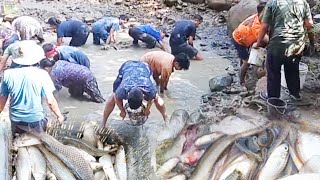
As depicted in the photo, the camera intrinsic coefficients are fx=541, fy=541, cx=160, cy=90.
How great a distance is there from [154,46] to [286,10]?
14.6ft

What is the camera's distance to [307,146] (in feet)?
18.8

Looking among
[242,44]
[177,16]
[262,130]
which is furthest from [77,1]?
[262,130]

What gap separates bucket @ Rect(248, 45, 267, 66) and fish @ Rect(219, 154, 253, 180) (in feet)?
6.73

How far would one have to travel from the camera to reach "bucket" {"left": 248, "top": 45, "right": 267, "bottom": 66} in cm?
734

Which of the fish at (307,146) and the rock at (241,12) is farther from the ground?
the rock at (241,12)

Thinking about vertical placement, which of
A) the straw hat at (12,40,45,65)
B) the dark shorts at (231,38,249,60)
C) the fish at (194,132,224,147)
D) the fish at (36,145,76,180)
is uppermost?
the straw hat at (12,40,45,65)

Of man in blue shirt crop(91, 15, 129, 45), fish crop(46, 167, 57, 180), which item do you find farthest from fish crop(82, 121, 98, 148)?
man in blue shirt crop(91, 15, 129, 45)

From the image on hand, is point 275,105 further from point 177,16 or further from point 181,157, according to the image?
point 177,16

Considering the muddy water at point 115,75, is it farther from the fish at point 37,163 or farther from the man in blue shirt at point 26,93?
the fish at point 37,163

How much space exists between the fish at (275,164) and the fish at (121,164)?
4.65ft

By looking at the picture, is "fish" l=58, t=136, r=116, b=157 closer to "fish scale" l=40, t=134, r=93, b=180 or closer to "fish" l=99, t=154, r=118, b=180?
"fish" l=99, t=154, r=118, b=180

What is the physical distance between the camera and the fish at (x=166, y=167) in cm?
580

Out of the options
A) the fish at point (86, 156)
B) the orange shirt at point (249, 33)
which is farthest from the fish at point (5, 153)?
the orange shirt at point (249, 33)

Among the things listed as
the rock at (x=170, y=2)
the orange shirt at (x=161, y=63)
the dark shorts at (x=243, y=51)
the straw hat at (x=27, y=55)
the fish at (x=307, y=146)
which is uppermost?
the straw hat at (x=27, y=55)
